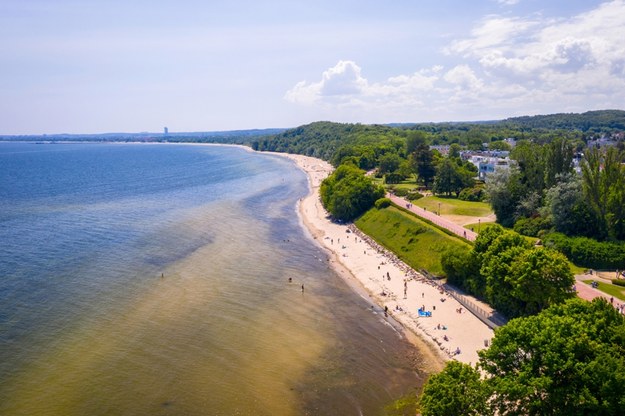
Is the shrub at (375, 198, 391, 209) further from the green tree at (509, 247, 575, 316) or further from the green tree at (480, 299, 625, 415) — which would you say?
the green tree at (480, 299, 625, 415)

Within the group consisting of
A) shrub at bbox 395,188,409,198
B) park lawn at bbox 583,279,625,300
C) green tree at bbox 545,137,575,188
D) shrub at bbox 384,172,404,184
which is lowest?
park lawn at bbox 583,279,625,300

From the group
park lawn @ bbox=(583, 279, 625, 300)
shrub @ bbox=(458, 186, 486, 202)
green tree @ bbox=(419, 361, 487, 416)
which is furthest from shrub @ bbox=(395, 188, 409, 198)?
green tree @ bbox=(419, 361, 487, 416)

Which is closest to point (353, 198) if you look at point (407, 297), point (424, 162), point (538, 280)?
point (424, 162)

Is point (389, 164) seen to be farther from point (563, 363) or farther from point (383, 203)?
point (563, 363)

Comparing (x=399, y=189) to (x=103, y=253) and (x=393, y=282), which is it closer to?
(x=393, y=282)

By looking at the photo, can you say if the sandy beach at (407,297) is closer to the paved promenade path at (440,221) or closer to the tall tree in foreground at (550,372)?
the paved promenade path at (440,221)

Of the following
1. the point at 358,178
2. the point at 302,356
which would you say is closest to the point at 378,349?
the point at 302,356
